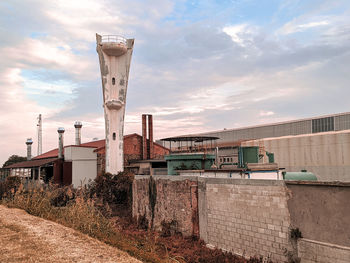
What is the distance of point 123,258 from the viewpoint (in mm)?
6758

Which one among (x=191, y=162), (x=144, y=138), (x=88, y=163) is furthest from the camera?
(x=144, y=138)

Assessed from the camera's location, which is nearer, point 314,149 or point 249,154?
point 249,154

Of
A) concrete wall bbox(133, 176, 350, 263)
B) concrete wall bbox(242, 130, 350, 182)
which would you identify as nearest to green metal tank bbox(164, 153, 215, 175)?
concrete wall bbox(133, 176, 350, 263)

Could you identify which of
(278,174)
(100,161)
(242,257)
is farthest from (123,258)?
(100,161)

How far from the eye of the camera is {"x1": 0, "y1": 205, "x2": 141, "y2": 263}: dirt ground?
653cm

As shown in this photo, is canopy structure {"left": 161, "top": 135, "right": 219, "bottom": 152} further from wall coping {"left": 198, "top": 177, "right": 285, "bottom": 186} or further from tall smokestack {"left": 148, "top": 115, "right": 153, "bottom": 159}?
wall coping {"left": 198, "top": 177, "right": 285, "bottom": 186}

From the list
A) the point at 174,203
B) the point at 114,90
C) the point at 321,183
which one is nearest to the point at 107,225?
the point at 321,183

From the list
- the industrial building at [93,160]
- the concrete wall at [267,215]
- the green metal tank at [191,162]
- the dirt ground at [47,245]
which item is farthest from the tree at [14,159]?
the dirt ground at [47,245]

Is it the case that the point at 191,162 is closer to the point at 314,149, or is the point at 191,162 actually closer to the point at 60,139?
the point at 314,149

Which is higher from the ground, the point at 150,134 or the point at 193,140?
the point at 150,134

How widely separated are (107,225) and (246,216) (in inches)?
267

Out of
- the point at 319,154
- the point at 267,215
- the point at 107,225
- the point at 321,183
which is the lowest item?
the point at 267,215

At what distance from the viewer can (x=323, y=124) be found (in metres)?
39.5

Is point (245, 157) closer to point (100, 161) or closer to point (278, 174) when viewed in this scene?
point (278, 174)
